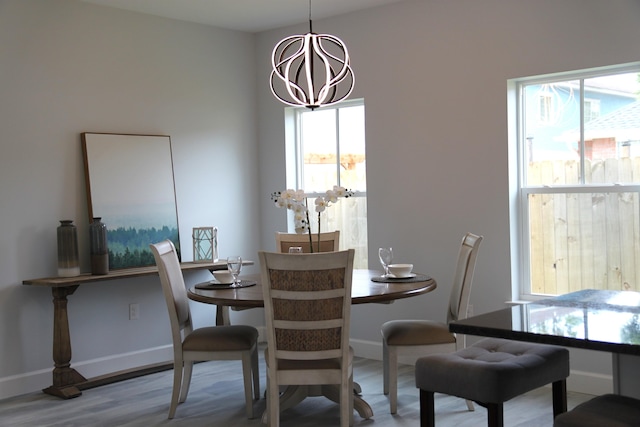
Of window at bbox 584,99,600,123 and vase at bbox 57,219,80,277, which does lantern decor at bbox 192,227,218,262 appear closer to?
vase at bbox 57,219,80,277

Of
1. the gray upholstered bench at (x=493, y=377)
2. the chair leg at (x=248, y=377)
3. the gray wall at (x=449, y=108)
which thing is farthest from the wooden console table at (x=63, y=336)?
the gray upholstered bench at (x=493, y=377)

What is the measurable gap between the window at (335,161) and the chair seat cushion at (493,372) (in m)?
3.08

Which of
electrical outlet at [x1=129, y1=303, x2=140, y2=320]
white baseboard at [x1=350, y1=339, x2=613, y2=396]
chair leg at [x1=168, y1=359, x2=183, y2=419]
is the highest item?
electrical outlet at [x1=129, y1=303, x2=140, y2=320]

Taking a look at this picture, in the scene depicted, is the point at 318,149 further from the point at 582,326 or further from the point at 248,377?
the point at 582,326

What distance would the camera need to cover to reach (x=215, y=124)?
5973 millimetres

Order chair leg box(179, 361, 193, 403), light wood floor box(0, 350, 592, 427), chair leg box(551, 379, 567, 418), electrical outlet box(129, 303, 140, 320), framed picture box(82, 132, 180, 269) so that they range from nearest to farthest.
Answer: chair leg box(551, 379, 567, 418) → light wood floor box(0, 350, 592, 427) → chair leg box(179, 361, 193, 403) → framed picture box(82, 132, 180, 269) → electrical outlet box(129, 303, 140, 320)

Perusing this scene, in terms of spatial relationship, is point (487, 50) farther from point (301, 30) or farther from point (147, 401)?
point (147, 401)

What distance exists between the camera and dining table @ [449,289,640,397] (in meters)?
1.84

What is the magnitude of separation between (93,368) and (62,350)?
479 millimetres

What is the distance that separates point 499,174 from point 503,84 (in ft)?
1.94

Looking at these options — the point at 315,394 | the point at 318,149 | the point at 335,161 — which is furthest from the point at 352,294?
the point at 318,149

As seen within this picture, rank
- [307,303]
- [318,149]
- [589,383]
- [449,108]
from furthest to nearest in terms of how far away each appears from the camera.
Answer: [318,149], [449,108], [589,383], [307,303]

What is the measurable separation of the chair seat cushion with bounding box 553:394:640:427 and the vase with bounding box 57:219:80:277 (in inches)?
140

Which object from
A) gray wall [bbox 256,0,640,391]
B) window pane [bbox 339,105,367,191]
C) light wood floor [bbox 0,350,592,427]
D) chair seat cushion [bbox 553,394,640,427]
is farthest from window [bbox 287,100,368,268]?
chair seat cushion [bbox 553,394,640,427]
